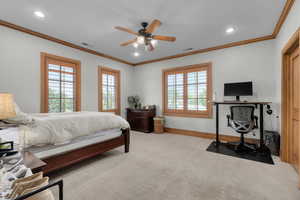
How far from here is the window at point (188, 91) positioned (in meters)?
4.15

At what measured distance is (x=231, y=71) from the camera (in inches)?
148

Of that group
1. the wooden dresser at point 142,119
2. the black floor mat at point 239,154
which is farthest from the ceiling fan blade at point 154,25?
the wooden dresser at point 142,119

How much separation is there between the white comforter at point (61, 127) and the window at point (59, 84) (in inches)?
59.1

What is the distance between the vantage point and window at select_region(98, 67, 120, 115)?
Result: 4.54 metres

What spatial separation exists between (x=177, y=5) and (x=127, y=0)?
81 cm

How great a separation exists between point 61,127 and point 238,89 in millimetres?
3826

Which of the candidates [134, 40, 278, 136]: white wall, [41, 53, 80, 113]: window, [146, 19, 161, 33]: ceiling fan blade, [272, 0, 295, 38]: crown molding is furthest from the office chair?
[41, 53, 80, 113]: window

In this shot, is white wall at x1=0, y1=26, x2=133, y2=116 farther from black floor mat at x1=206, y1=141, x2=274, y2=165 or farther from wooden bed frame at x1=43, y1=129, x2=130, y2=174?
black floor mat at x1=206, y1=141, x2=274, y2=165

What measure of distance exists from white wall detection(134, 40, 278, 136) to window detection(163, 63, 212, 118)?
0.56 feet

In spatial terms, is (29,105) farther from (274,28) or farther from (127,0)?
(274,28)

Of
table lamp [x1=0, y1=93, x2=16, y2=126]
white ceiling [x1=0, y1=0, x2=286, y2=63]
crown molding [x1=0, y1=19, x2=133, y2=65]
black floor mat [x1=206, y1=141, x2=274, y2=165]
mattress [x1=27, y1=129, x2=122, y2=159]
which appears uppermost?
white ceiling [x1=0, y1=0, x2=286, y2=63]

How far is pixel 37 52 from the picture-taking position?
312 cm

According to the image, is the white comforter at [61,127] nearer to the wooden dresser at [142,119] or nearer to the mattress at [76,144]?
the mattress at [76,144]

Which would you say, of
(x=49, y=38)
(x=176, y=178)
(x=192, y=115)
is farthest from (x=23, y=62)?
(x=192, y=115)
